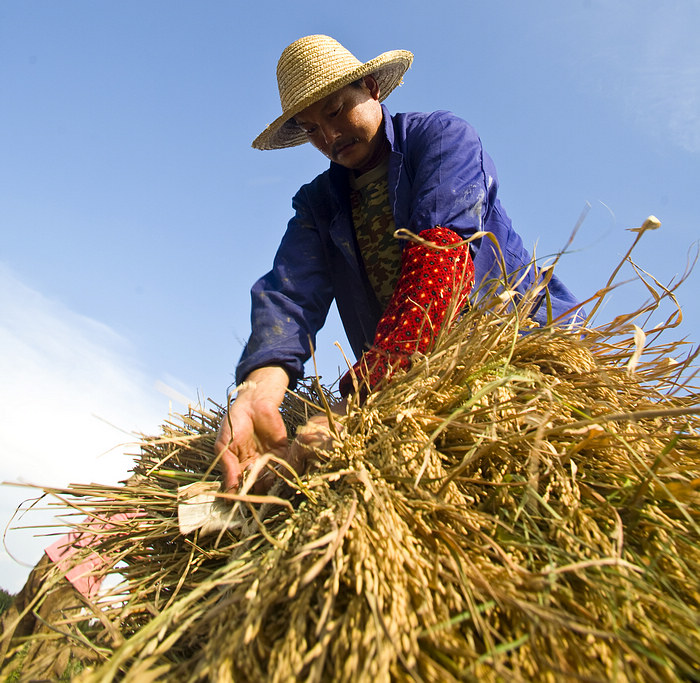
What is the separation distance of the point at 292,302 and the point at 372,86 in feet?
2.89

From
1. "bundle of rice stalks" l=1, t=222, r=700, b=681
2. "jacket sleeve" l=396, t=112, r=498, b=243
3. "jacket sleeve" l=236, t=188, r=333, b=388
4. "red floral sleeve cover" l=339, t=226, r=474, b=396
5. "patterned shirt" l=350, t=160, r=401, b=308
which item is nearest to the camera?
"bundle of rice stalks" l=1, t=222, r=700, b=681

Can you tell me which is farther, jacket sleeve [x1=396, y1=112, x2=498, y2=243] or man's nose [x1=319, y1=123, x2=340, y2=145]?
man's nose [x1=319, y1=123, x2=340, y2=145]

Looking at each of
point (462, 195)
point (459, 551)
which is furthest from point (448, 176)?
point (459, 551)

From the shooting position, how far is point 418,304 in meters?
1.35

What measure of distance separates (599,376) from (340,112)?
1347 mm

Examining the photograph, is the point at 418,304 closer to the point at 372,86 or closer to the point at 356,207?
the point at 356,207

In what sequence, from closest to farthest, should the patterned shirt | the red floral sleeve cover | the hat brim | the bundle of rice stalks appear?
the bundle of rice stalks → the red floral sleeve cover → the hat brim → the patterned shirt

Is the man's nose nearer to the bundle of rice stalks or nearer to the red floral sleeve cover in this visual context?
the red floral sleeve cover

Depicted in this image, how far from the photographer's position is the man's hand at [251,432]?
1252 mm

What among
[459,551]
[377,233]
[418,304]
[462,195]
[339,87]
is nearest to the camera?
[459,551]

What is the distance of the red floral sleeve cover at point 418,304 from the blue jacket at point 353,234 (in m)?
0.11

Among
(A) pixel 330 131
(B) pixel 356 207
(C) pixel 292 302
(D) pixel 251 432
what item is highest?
(A) pixel 330 131

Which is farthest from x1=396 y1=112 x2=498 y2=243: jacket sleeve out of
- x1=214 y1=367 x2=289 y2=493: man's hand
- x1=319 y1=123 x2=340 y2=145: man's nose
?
x1=214 y1=367 x2=289 y2=493: man's hand

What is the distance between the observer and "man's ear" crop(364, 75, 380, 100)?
2068 millimetres
